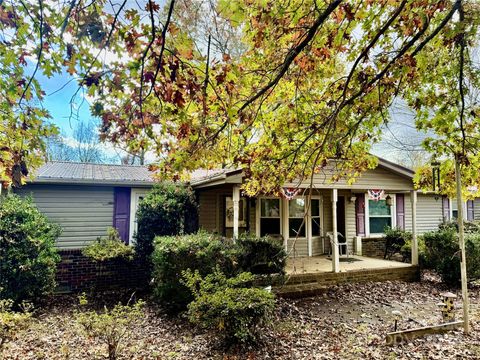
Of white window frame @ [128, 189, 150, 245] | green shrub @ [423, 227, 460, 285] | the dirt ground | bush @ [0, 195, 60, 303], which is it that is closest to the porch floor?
green shrub @ [423, 227, 460, 285]

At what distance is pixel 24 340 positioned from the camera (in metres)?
5.26

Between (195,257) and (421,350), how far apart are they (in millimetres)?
4052

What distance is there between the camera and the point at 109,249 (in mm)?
7898

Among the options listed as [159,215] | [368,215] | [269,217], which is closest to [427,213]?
[368,215]

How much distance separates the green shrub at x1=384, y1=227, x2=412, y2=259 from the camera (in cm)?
1134

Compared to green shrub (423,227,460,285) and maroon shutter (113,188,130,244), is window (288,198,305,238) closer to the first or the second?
green shrub (423,227,460,285)

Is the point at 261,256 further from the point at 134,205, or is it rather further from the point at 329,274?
the point at 134,205

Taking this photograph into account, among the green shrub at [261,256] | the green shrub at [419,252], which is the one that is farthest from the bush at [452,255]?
the green shrub at [261,256]

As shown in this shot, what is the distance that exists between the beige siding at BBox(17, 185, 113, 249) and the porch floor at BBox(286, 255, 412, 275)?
17.8 feet

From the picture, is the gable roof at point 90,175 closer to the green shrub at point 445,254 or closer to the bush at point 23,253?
the bush at point 23,253

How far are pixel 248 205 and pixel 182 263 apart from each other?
4.80 metres

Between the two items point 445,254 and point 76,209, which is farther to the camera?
point 445,254

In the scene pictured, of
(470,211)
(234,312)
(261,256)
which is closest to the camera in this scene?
(234,312)

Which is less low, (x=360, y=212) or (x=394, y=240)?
(x=360, y=212)
